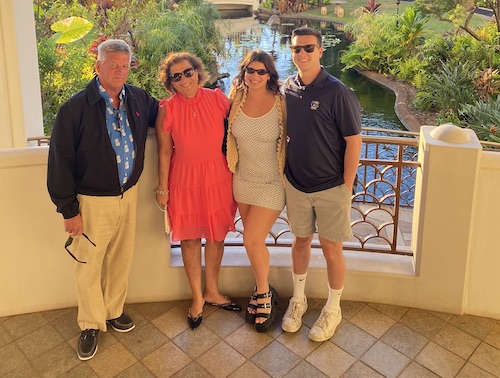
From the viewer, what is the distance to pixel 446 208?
281 centimetres

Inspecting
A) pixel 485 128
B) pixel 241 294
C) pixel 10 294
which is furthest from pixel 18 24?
pixel 485 128

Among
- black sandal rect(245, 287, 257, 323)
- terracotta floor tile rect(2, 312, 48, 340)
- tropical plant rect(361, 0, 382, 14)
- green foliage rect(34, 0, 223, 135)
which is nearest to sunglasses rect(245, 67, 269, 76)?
black sandal rect(245, 287, 257, 323)

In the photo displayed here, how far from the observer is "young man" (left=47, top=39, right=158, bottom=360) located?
2.37 meters

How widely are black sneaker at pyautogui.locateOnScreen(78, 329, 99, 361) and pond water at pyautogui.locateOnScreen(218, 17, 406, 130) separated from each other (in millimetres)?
7395

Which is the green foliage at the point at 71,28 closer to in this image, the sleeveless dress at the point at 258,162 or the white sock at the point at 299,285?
the sleeveless dress at the point at 258,162

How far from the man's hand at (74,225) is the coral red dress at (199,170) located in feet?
1.51

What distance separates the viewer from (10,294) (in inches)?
116

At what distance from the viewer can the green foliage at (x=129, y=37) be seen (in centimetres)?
848

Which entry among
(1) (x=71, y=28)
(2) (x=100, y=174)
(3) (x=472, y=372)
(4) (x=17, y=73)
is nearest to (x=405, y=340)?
(3) (x=472, y=372)

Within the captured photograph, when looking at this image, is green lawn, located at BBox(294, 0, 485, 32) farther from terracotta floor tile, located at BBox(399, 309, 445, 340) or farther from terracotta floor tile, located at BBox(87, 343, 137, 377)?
terracotta floor tile, located at BBox(87, 343, 137, 377)

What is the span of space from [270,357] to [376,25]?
14.0 meters

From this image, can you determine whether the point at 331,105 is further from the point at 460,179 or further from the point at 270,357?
the point at 270,357

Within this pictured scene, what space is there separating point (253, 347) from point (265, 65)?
4.42 feet

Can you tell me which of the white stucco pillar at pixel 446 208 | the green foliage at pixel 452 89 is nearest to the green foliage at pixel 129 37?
the green foliage at pixel 452 89
